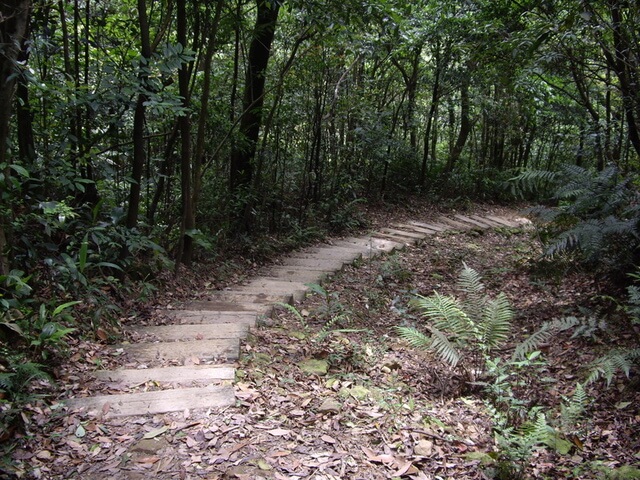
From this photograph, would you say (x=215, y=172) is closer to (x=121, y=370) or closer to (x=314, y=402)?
(x=121, y=370)

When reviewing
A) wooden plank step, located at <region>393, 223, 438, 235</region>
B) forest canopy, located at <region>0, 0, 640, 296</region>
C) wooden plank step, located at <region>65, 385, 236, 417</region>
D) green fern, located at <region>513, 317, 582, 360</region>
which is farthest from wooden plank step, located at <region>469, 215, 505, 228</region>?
wooden plank step, located at <region>65, 385, 236, 417</region>

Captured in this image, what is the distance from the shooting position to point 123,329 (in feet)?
12.2

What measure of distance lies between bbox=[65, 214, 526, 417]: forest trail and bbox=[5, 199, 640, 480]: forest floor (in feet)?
0.35

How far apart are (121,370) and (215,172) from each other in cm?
415

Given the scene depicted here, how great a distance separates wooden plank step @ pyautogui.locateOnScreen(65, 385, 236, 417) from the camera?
2592 millimetres

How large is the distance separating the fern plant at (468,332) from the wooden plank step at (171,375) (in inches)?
56.0

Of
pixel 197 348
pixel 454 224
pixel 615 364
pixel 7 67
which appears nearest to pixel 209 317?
pixel 197 348

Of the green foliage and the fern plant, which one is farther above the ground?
the green foliage

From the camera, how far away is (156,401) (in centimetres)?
266

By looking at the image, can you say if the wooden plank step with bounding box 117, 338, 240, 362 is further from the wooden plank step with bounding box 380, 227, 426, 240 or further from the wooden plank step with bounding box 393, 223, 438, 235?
the wooden plank step with bounding box 393, 223, 438, 235

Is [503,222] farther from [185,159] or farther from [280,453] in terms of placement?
[280,453]

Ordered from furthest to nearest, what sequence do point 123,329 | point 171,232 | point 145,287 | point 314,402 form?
point 171,232 < point 145,287 < point 123,329 < point 314,402

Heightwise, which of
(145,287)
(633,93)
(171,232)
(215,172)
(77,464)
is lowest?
(77,464)

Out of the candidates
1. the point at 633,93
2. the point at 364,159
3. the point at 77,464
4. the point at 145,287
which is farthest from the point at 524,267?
the point at 77,464
